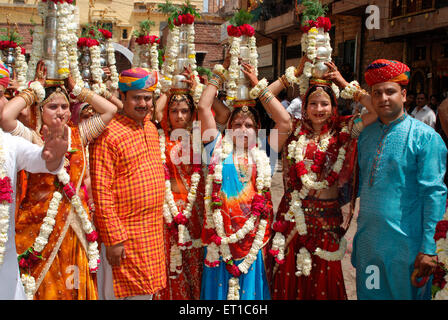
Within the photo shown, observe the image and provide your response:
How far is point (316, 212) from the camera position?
364 cm

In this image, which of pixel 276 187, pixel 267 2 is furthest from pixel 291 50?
pixel 276 187

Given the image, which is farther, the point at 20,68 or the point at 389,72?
the point at 20,68

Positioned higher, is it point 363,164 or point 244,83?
point 244,83

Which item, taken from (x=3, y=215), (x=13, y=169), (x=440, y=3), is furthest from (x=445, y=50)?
(x=3, y=215)

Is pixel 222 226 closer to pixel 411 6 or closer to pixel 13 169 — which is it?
pixel 13 169

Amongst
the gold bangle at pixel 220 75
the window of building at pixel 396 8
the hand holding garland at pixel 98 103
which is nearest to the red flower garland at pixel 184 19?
the gold bangle at pixel 220 75

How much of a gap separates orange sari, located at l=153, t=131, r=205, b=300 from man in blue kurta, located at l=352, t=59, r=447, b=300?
4.72ft

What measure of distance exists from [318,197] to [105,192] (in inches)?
70.7

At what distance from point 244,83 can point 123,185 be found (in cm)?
140

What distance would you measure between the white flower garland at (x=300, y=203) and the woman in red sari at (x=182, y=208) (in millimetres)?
768

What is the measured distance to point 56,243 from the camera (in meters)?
3.29

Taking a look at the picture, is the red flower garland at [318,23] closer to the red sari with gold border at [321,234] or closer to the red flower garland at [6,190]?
the red sari with gold border at [321,234]

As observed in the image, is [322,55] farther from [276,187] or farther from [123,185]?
[276,187]

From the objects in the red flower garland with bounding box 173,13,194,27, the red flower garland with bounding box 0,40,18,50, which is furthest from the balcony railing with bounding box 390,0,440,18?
the red flower garland with bounding box 0,40,18,50
